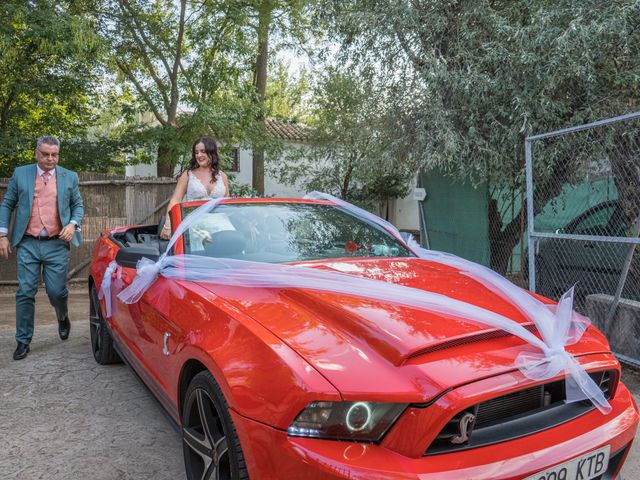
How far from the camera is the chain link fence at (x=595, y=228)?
4.51 meters

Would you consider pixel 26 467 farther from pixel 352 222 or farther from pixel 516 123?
pixel 516 123

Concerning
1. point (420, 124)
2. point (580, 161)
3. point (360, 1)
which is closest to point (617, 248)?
point (580, 161)

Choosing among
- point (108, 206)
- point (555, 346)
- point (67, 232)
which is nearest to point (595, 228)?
point (555, 346)

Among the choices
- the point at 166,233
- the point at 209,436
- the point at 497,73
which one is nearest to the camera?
the point at 209,436

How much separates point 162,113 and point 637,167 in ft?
35.3

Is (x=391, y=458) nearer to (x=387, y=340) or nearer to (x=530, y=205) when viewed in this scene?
(x=387, y=340)

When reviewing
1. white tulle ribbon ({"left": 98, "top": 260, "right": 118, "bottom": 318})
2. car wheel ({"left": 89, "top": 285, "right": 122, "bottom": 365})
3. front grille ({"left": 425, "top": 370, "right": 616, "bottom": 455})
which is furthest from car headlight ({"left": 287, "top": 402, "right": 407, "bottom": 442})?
car wheel ({"left": 89, "top": 285, "right": 122, "bottom": 365})

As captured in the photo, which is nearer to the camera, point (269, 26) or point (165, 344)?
point (165, 344)

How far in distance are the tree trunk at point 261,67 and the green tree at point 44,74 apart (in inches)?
143

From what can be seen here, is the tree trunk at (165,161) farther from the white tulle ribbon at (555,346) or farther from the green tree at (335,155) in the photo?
the white tulle ribbon at (555,346)

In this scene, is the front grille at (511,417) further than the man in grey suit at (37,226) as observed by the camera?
No

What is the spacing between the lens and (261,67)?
14.9 m

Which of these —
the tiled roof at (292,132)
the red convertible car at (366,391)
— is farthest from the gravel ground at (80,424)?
the tiled roof at (292,132)

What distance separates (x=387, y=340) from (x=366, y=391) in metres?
0.26
